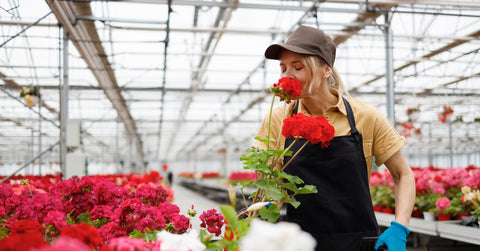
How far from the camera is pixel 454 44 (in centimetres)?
873

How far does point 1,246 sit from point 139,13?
7158mm

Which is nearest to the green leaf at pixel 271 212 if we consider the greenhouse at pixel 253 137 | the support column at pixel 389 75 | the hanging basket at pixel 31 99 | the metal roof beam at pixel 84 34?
the greenhouse at pixel 253 137

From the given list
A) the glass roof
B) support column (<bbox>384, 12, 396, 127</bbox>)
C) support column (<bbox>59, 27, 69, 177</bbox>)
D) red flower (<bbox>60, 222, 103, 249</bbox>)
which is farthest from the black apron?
support column (<bbox>384, 12, 396, 127</bbox>)

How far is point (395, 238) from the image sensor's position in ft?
3.87

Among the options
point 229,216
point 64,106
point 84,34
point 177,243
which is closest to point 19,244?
point 177,243

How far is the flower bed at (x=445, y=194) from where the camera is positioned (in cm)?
406

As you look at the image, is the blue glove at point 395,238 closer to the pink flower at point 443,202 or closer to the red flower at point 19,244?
the red flower at point 19,244

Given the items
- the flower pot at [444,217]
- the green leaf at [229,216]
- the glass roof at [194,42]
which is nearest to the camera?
the green leaf at [229,216]

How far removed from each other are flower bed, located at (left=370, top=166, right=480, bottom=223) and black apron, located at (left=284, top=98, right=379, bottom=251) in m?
2.82

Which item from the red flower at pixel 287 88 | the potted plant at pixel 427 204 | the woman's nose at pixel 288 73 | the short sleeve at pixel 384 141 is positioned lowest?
the potted plant at pixel 427 204

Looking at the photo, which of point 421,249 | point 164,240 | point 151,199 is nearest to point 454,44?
point 421,249

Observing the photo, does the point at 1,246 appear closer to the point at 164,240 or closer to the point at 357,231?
the point at 164,240

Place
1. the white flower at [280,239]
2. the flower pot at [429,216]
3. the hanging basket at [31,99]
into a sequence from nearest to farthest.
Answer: the white flower at [280,239]
the flower pot at [429,216]
the hanging basket at [31,99]

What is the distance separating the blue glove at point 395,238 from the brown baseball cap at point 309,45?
53 cm
